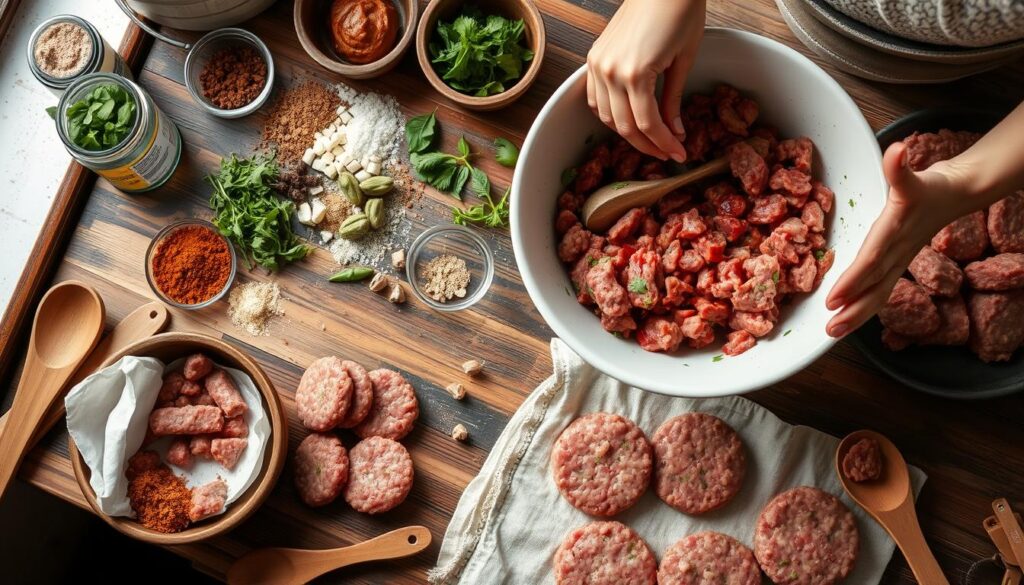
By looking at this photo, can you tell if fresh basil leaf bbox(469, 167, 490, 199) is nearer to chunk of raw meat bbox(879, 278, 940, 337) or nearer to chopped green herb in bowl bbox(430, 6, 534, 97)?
chopped green herb in bowl bbox(430, 6, 534, 97)

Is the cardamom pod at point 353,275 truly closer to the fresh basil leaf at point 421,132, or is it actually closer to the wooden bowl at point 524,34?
the fresh basil leaf at point 421,132

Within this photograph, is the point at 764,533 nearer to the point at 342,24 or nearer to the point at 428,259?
the point at 428,259

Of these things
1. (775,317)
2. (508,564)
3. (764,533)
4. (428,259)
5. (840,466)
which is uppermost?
(775,317)

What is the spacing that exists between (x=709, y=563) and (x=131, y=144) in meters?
1.52

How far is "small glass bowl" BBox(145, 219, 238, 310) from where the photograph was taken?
1824mm

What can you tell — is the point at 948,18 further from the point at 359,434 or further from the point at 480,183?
the point at 359,434

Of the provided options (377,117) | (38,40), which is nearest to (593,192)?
(377,117)

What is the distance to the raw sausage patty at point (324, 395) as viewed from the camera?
1736 mm

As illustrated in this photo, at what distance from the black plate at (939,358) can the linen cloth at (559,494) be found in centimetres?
22

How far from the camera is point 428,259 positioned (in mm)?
1861

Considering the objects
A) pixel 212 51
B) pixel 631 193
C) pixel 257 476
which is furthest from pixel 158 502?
pixel 631 193

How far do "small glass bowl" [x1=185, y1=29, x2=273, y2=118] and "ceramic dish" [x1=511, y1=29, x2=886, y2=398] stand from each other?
740 mm

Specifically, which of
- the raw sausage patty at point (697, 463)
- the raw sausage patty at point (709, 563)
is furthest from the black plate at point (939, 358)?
the raw sausage patty at point (709, 563)

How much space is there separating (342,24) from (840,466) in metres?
1.47
